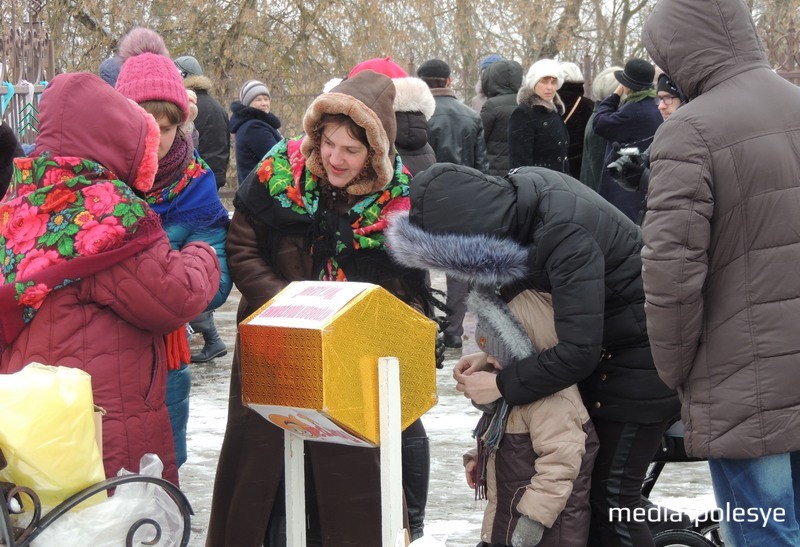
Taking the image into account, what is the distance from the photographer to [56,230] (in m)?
2.56

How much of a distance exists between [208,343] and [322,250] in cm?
406

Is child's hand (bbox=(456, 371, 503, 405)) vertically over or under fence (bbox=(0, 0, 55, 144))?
under

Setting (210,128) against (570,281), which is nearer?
(570,281)

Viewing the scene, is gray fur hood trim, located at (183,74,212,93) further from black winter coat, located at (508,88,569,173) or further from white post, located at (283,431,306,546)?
white post, located at (283,431,306,546)

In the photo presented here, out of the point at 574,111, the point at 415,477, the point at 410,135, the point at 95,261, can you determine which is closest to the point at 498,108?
the point at 574,111

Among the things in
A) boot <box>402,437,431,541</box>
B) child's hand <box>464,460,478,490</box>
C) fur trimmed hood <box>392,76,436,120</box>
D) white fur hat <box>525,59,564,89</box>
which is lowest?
boot <box>402,437,431,541</box>

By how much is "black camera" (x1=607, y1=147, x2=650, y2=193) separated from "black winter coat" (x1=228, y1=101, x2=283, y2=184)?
14.2 ft

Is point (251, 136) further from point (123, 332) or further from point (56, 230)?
point (56, 230)

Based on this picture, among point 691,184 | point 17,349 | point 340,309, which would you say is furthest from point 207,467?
point 691,184

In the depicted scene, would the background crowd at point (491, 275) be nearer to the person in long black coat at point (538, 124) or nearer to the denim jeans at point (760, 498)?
the denim jeans at point (760, 498)

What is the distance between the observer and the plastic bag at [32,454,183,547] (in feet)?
7.06

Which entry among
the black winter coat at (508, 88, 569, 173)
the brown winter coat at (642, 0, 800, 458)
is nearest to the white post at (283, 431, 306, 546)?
the brown winter coat at (642, 0, 800, 458)

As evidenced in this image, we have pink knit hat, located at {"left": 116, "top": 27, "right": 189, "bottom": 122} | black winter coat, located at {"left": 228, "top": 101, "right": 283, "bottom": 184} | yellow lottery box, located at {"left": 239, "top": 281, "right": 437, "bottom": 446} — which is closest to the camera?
yellow lottery box, located at {"left": 239, "top": 281, "right": 437, "bottom": 446}

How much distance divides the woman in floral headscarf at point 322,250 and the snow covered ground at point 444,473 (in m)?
0.94
